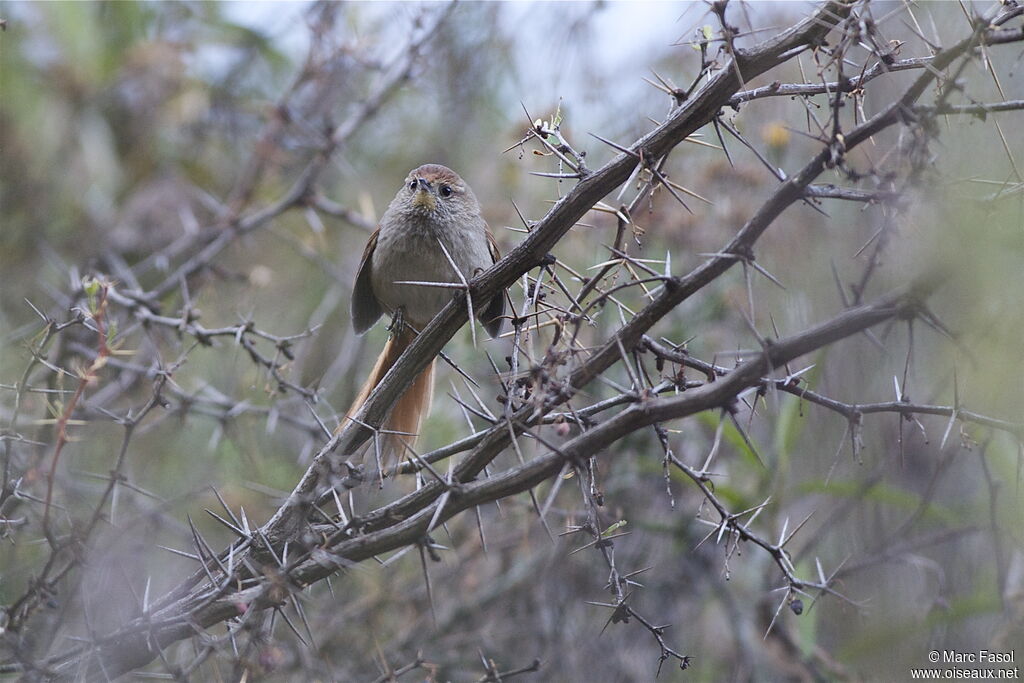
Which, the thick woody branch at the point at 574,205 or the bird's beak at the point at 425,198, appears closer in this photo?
the thick woody branch at the point at 574,205

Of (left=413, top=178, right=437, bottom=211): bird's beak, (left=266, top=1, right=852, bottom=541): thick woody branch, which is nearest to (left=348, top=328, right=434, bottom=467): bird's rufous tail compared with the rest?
(left=413, top=178, right=437, bottom=211): bird's beak

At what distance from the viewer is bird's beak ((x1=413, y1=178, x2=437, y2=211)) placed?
3.93 meters

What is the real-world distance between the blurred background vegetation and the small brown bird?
54 centimetres

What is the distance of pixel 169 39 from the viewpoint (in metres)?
6.90

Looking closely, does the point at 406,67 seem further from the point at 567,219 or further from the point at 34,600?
the point at 34,600

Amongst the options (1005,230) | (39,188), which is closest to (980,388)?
(1005,230)

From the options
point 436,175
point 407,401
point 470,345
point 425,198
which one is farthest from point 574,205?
point 470,345

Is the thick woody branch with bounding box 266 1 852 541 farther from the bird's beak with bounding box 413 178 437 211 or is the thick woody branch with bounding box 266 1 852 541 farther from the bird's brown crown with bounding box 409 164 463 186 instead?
the bird's brown crown with bounding box 409 164 463 186

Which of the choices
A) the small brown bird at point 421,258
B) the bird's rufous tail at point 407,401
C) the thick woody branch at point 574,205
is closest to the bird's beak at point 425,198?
the small brown bird at point 421,258

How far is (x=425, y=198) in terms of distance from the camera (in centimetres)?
394

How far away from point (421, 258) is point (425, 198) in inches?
11.0

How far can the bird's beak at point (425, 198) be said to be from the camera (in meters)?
3.93

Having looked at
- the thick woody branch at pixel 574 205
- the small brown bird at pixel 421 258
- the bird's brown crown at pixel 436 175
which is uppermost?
the bird's brown crown at pixel 436 175

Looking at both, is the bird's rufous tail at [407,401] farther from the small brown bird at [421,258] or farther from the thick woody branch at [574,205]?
the thick woody branch at [574,205]
